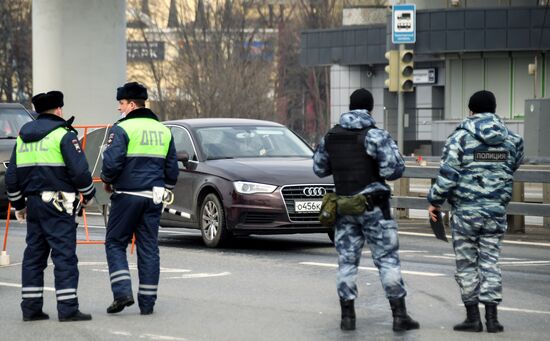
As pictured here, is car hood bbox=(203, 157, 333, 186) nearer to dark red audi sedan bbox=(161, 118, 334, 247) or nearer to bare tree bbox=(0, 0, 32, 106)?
dark red audi sedan bbox=(161, 118, 334, 247)

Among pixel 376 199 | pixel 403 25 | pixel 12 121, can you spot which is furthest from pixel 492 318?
pixel 403 25

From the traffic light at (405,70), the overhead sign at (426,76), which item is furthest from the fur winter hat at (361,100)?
the overhead sign at (426,76)

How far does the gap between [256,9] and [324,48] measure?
2494 centimetres

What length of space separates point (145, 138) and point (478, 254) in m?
2.78

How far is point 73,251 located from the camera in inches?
422

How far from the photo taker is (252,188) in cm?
1639

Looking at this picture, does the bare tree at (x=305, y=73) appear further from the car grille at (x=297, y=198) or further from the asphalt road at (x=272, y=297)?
the asphalt road at (x=272, y=297)

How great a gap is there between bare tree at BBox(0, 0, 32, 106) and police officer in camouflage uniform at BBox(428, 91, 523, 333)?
60.3 m

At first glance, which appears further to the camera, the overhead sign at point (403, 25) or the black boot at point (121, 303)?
the overhead sign at point (403, 25)

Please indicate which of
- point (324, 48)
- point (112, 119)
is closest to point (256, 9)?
point (324, 48)

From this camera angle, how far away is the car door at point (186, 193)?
56.6ft

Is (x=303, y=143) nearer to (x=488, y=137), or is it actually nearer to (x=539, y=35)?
(x=488, y=137)

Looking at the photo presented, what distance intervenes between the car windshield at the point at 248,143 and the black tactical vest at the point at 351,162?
23.9ft

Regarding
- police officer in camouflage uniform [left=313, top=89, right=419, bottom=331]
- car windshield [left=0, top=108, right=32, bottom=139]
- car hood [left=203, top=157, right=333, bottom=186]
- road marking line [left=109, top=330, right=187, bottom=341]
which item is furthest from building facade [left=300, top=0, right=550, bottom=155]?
road marking line [left=109, top=330, right=187, bottom=341]
